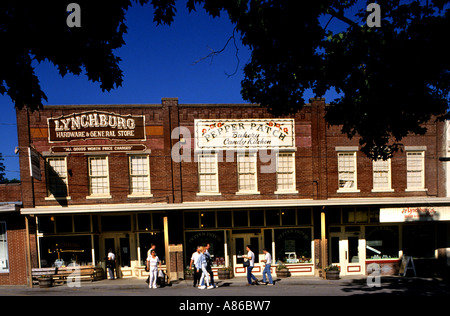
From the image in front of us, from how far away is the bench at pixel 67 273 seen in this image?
46.7ft

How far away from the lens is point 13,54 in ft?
15.7

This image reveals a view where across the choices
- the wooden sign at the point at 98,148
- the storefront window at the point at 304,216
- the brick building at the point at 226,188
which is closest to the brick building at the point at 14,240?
the brick building at the point at 226,188

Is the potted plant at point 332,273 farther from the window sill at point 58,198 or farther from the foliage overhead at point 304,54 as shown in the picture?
the window sill at point 58,198

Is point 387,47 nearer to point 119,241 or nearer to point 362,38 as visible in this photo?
point 362,38

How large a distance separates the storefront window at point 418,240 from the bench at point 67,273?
50.0 feet

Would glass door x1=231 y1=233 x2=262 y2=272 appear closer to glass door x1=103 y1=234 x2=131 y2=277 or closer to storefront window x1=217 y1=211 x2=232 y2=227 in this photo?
storefront window x1=217 y1=211 x2=232 y2=227

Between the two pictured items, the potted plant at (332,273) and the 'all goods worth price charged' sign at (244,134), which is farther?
the 'all goods worth price charged' sign at (244,134)

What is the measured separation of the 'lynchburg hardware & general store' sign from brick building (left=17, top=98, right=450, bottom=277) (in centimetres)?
5

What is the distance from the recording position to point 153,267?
12.9 meters

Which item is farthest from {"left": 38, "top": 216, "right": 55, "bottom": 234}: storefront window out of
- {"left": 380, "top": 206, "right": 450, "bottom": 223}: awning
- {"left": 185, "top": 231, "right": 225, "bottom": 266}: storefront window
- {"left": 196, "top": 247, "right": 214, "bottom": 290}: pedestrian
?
{"left": 380, "top": 206, "right": 450, "bottom": 223}: awning

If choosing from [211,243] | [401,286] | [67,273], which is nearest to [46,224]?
[67,273]

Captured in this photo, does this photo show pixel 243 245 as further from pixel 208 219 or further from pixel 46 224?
pixel 46 224
